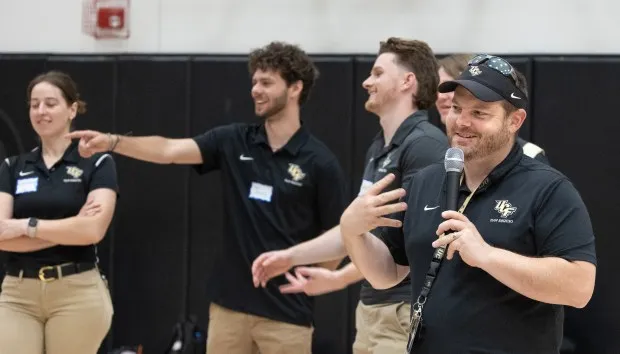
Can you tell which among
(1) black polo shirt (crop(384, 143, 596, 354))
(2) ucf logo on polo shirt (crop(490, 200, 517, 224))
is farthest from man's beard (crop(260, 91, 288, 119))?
(2) ucf logo on polo shirt (crop(490, 200, 517, 224))

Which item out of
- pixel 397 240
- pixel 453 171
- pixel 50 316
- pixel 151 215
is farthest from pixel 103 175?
pixel 453 171

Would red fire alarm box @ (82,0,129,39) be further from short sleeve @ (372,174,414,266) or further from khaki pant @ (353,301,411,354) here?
short sleeve @ (372,174,414,266)

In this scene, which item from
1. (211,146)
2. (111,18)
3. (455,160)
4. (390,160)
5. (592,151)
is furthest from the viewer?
(111,18)

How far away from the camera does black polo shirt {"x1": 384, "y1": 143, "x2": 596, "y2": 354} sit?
7.69ft

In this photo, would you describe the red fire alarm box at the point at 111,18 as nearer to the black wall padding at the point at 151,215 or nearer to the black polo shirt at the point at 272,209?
the black wall padding at the point at 151,215

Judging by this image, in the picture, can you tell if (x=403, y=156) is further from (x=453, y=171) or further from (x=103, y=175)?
(x=103, y=175)

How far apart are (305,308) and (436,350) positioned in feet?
6.64

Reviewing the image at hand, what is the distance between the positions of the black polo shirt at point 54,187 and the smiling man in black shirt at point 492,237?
86.2 inches

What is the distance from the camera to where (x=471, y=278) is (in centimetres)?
243

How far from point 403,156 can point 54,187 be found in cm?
192

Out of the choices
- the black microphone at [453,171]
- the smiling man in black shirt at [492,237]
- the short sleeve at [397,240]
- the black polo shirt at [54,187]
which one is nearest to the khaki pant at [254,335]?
the black polo shirt at [54,187]

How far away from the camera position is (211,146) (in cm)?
457

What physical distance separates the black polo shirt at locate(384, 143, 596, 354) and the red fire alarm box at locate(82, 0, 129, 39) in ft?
13.0

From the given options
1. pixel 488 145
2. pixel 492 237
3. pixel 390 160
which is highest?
pixel 488 145
